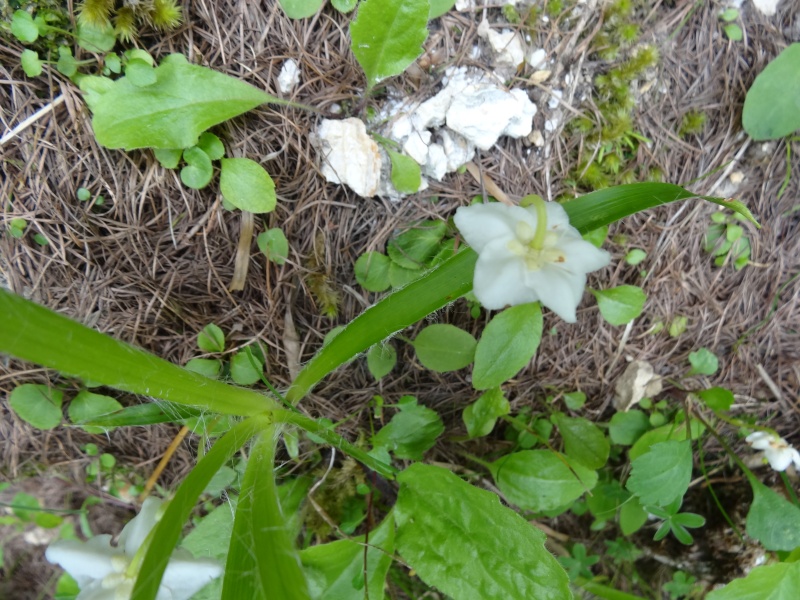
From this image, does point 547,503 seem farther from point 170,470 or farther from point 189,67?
point 189,67

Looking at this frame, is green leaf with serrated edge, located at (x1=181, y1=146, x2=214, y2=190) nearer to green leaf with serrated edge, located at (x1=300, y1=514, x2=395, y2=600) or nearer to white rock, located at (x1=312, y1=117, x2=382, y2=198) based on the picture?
white rock, located at (x1=312, y1=117, x2=382, y2=198)

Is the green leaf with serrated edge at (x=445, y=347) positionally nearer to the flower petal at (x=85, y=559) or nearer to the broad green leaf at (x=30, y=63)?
the flower petal at (x=85, y=559)

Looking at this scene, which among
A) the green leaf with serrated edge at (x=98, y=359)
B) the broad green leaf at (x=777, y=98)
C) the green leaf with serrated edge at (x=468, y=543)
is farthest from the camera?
the broad green leaf at (x=777, y=98)

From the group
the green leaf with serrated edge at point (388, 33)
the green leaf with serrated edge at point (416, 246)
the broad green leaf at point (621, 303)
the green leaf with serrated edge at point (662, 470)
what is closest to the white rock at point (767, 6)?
the broad green leaf at point (621, 303)

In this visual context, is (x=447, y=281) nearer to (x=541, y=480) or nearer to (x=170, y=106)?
(x=541, y=480)

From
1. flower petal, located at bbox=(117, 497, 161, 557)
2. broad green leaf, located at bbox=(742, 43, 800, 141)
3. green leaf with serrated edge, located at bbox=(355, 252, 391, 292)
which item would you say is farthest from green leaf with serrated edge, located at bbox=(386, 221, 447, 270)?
broad green leaf, located at bbox=(742, 43, 800, 141)

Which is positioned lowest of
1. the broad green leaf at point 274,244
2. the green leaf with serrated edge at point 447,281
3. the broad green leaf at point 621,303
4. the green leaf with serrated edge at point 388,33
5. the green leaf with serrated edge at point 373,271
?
the broad green leaf at point 621,303

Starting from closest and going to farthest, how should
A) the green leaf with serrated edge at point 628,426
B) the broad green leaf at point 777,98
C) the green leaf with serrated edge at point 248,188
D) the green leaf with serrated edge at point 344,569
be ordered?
the green leaf with serrated edge at point 344,569, the green leaf with serrated edge at point 248,188, the broad green leaf at point 777,98, the green leaf with serrated edge at point 628,426
